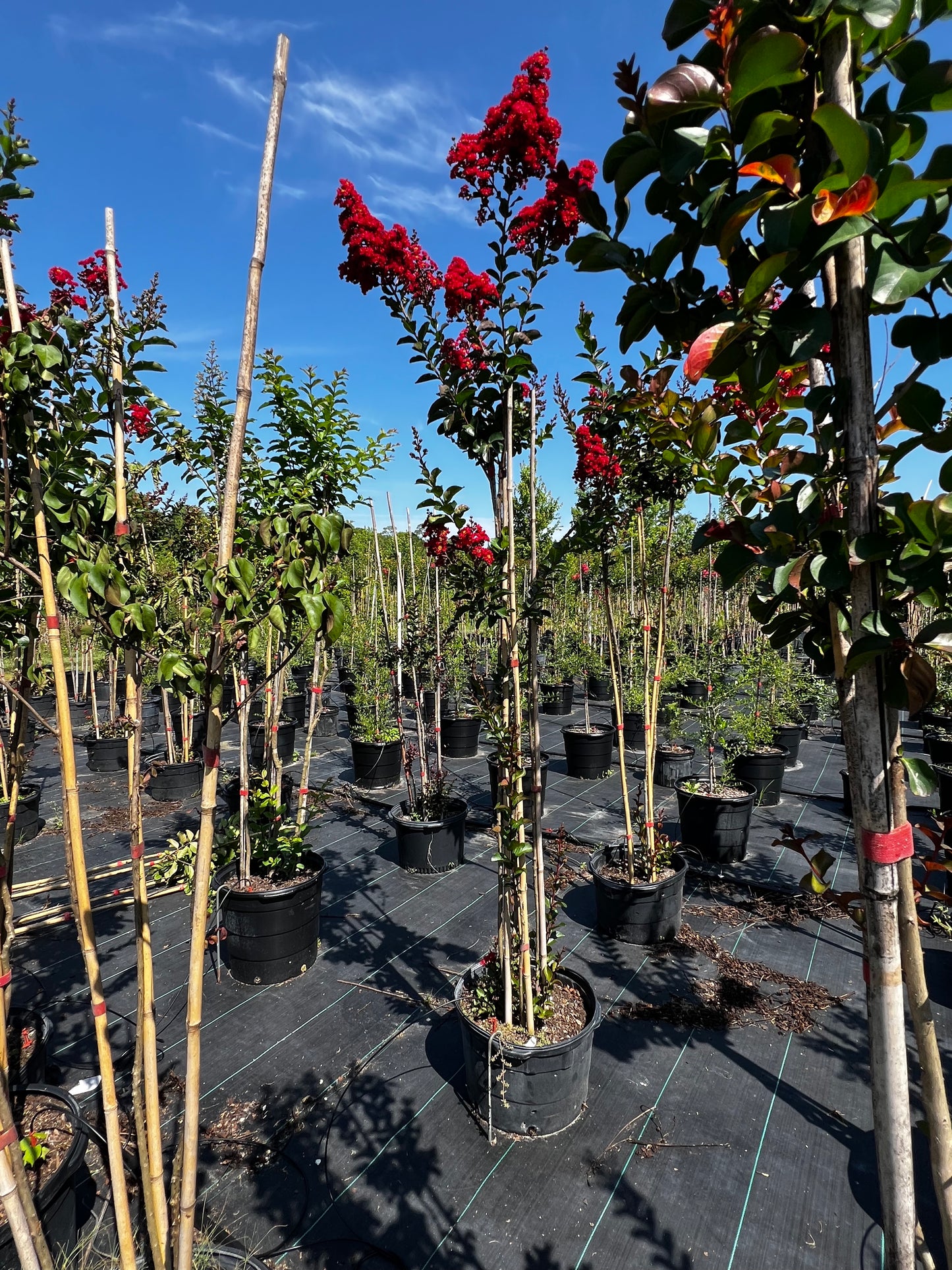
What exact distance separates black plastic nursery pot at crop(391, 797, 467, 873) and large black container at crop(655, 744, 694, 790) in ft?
9.08

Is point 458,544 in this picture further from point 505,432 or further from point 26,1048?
point 26,1048

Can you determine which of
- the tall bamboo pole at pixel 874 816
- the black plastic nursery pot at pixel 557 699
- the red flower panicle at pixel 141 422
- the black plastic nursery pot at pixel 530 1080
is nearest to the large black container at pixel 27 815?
the red flower panicle at pixel 141 422

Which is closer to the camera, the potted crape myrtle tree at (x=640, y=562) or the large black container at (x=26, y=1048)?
the large black container at (x=26, y=1048)

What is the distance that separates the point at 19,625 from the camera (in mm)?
2344

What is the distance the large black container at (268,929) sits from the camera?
339 centimetres

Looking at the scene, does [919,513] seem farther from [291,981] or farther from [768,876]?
[768,876]

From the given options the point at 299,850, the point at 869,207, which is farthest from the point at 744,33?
the point at 299,850

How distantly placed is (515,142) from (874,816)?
85.6 inches

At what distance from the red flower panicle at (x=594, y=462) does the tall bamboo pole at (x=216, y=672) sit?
2.21 m

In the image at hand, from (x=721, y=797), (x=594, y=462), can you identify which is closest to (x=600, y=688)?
(x=721, y=797)

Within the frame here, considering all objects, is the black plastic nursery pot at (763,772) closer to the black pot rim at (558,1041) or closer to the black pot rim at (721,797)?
the black pot rim at (721,797)

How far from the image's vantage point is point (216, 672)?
4.17 ft

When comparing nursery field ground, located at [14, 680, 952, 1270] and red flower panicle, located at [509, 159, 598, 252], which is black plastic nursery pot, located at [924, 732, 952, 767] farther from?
red flower panicle, located at [509, 159, 598, 252]

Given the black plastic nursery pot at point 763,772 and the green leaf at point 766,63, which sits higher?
the green leaf at point 766,63
